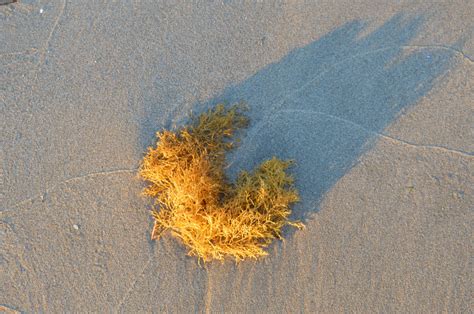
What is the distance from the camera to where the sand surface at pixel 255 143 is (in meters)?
2.61

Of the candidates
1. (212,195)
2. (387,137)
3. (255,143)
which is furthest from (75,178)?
(387,137)

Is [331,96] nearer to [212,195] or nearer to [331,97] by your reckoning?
[331,97]

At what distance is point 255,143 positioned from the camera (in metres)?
2.71

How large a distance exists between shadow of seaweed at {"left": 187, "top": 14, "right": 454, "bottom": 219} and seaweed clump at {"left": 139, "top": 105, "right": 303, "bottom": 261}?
118mm

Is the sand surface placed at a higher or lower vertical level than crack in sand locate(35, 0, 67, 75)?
lower

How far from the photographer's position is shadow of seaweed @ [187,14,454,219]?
2.70m

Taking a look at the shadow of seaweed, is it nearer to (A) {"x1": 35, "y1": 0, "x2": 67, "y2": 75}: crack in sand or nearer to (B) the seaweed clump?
(B) the seaweed clump

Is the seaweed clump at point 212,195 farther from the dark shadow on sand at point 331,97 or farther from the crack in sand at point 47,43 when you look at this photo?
the crack in sand at point 47,43

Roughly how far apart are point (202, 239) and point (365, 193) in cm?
92

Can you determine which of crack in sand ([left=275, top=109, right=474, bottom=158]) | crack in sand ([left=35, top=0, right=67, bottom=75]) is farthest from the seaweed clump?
crack in sand ([left=35, top=0, right=67, bottom=75])

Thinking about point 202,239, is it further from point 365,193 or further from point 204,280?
point 365,193

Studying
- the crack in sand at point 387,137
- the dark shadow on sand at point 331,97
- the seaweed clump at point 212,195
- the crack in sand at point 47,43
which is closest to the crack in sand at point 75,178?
the seaweed clump at point 212,195

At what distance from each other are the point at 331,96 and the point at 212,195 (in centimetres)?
87

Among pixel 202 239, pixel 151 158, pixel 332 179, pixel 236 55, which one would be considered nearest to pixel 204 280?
pixel 202 239
